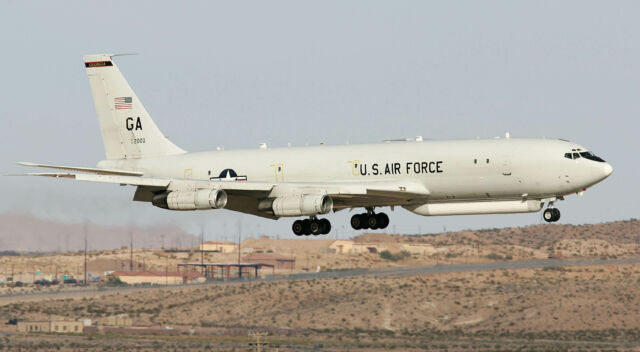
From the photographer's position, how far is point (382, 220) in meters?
68.5

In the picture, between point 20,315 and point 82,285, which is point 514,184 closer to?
point 20,315

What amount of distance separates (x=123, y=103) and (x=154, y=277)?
342 ft

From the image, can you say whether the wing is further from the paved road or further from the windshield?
the paved road

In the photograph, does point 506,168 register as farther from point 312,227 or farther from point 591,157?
point 312,227

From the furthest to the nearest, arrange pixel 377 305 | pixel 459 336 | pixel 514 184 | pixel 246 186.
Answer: pixel 377 305 < pixel 459 336 < pixel 246 186 < pixel 514 184

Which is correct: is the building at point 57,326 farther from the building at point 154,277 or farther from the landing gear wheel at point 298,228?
the landing gear wheel at point 298,228

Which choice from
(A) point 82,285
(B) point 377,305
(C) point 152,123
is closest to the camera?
(C) point 152,123

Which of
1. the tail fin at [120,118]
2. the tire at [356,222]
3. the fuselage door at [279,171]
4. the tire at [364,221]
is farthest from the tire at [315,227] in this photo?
the tail fin at [120,118]

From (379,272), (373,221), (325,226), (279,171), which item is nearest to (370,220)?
(373,221)

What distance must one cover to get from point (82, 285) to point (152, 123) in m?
106

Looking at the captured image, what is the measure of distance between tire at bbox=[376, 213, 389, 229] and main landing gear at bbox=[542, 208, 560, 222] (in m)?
11.0

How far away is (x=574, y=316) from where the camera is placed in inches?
5472

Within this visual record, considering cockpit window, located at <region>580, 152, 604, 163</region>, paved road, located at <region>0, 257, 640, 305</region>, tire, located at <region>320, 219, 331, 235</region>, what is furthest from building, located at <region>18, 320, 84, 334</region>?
cockpit window, located at <region>580, 152, 604, 163</region>

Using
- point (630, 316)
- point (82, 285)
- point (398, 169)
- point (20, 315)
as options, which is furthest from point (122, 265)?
point (398, 169)
